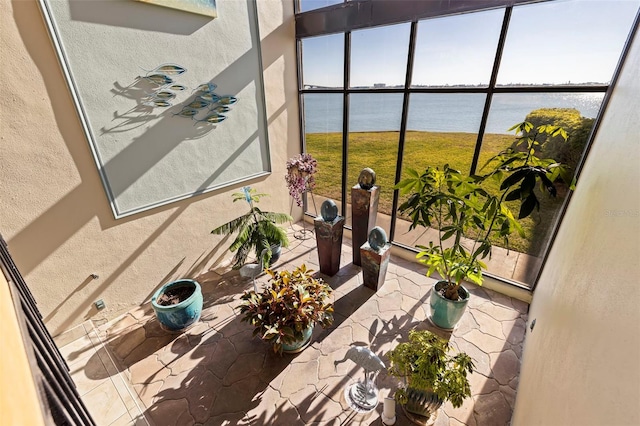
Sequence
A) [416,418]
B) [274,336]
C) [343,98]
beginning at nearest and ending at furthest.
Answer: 1. [416,418]
2. [274,336]
3. [343,98]

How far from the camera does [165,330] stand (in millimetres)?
3209

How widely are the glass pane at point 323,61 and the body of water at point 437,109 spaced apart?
0.70ft

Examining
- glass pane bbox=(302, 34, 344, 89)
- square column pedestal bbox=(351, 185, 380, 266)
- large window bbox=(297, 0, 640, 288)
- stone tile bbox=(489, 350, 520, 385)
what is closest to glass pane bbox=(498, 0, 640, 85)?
large window bbox=(297, 0, 640, 288)

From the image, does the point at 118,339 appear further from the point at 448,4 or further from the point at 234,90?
the point at 448,4

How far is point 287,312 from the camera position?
2666mm

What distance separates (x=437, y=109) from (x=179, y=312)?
13.1ft

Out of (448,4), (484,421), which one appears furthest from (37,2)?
(484,421)

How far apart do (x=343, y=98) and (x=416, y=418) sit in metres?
4.14

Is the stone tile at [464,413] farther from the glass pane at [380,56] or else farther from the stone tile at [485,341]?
the glass pane at [380,56]

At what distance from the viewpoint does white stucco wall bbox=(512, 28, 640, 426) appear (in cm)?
84

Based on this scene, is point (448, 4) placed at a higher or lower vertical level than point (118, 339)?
higher

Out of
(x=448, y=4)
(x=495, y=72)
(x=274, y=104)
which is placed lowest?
(x=274, y=104)

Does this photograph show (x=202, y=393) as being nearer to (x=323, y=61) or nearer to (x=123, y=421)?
(x=123, y=421)

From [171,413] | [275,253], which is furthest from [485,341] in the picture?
[171,413]
